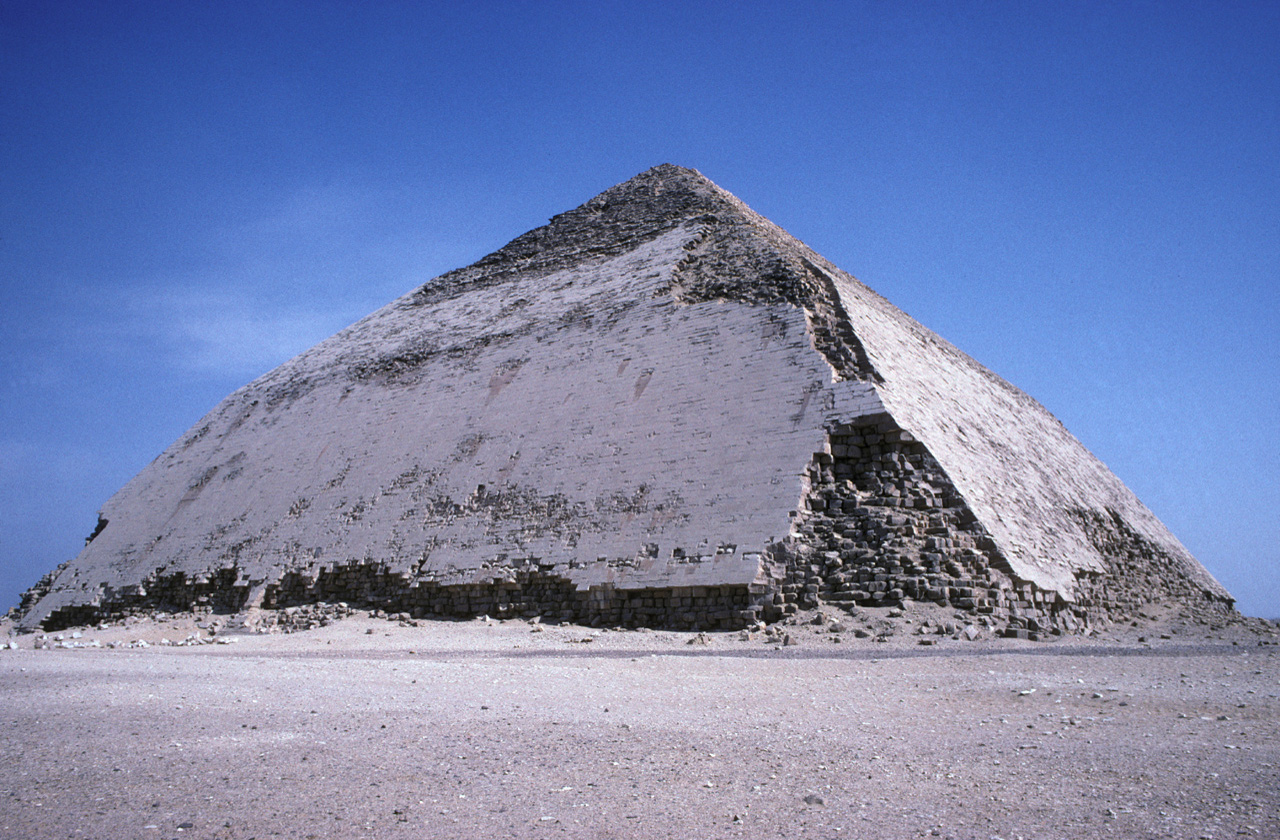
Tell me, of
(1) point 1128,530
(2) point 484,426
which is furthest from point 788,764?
(1) point 1128,530

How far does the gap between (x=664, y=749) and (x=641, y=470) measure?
7.33m

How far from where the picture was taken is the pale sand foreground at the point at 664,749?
2.80m

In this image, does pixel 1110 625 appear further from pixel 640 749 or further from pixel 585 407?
pixel 640 749

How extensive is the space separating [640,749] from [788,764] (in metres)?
0.66

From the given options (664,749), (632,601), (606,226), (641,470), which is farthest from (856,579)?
(606,226)

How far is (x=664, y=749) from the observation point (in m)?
3.73

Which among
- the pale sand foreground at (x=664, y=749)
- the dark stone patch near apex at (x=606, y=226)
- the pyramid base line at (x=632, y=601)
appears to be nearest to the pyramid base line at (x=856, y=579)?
the pyramid base line at (x=632, y=601)

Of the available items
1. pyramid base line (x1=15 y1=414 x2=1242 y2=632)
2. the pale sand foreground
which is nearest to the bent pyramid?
pyramid base line (x1=15 y1=414 x2=1242 y2=632)

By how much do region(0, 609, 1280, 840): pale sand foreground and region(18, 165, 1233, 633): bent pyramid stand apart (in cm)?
275

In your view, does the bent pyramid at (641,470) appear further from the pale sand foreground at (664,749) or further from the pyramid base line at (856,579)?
the pale sand foreground at (664,749)

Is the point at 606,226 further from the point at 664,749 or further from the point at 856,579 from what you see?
the point at 664,749

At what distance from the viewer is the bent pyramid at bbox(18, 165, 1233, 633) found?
9391 mm

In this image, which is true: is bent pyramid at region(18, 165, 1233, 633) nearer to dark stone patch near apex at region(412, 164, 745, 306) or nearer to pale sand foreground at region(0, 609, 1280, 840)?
dark stone patch near apex at region(412, 164, 745, 306)

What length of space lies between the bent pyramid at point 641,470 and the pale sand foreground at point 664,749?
2.75 meters
